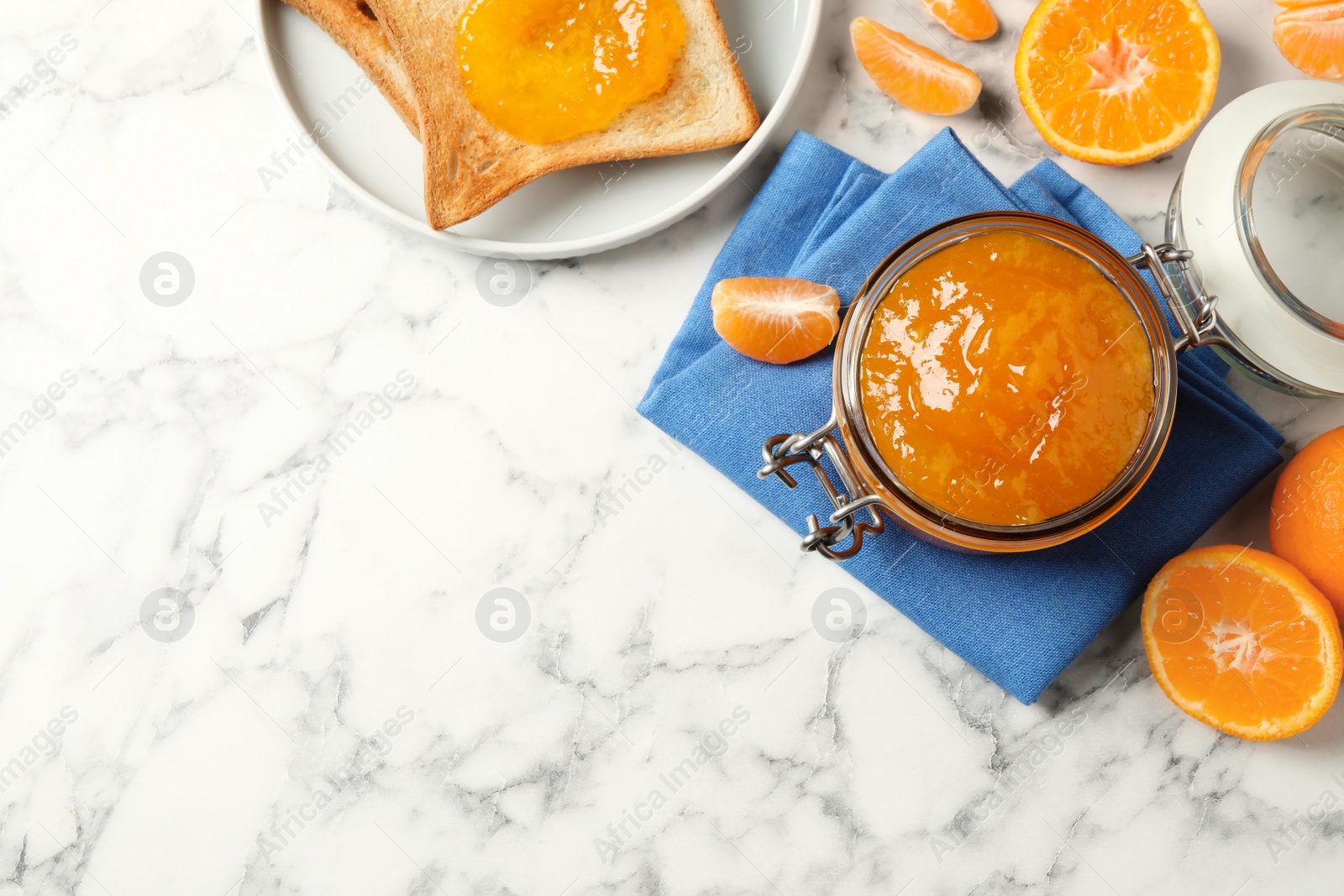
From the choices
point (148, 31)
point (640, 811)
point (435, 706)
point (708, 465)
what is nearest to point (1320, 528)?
point (708, 465)

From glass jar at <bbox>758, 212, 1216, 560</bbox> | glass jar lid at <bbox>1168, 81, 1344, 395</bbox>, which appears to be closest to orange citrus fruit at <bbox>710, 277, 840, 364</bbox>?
Answer: glass jar at <bbox>758, 212, 1216, 560</bbox>

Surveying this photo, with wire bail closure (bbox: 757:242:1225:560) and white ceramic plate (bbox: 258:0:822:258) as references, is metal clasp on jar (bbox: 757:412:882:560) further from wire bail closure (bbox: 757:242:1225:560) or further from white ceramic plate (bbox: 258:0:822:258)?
white ceramic plate (bbox: 258:0:822:258)

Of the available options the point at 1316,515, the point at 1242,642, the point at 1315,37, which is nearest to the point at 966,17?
the point at 1315,37

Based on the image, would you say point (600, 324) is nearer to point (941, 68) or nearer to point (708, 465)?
point (708, 465)

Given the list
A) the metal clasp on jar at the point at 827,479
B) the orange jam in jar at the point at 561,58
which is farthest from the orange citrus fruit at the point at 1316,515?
the orange jam in jar at the point at 561,58

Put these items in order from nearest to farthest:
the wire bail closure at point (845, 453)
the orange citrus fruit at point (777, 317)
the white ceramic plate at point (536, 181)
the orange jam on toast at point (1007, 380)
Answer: the orange jam on toast at point (1007, 380), the wire bail closure at point (845, 453), the orange citrus fruit at point (777, 317), the white ceramic plate at point (536, 181)

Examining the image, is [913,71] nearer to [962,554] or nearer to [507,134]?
[507,134]

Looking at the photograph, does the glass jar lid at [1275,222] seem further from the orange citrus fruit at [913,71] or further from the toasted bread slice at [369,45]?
the toasted bread slice at [369,45]
